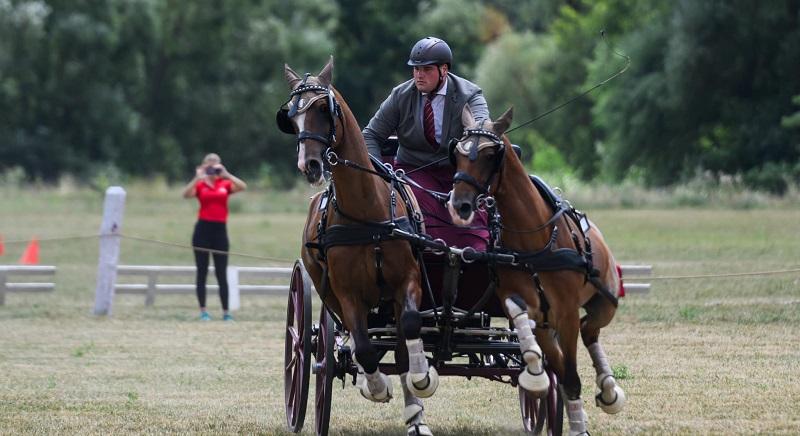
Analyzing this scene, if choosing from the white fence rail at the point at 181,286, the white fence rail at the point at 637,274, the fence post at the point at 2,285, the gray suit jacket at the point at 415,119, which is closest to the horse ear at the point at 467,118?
the gray suit jacket at the point at 415,119

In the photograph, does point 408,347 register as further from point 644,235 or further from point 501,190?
point 644,235

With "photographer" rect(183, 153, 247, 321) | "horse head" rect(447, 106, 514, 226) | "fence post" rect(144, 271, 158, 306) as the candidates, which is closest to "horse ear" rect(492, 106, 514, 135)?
"horse head" rect(447, 106, 514, 226)

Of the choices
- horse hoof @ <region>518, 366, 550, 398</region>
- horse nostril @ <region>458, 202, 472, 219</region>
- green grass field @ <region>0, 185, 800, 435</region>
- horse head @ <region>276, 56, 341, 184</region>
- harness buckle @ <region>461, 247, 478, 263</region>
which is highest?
horse head @ <region>276, 56, 341, 184</region>

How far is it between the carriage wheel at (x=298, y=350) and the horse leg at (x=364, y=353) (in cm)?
70

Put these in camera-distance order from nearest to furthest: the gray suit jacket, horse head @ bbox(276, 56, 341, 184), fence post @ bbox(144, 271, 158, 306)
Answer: horse head @ bbox(276, 56, 341, 184) < the gray suit jacket < fence post @ bbox(144, 271, 158, 306)

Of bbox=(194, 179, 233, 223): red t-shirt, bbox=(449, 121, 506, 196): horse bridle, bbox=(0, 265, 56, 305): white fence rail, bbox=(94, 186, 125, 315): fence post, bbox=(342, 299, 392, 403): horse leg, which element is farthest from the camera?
bbox=(0, 265, 56, 305): white fence rail

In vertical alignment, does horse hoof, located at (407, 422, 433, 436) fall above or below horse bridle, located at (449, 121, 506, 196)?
below

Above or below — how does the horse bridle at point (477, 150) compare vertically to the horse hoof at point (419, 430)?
above

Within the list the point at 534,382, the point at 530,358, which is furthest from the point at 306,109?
the point at 534,382

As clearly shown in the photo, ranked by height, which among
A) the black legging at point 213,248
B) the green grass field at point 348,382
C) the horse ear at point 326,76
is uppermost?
the horse ear at point 326,76

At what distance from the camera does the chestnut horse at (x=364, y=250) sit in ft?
24.7

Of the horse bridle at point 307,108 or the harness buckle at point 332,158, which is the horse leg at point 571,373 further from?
the horse bridle at point 307,108

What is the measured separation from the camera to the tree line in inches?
1663

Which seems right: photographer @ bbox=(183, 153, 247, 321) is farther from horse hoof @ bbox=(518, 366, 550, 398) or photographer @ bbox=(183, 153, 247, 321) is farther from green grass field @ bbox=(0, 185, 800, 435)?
horse hoof @ bbox=(518, 366, 550, 398)
